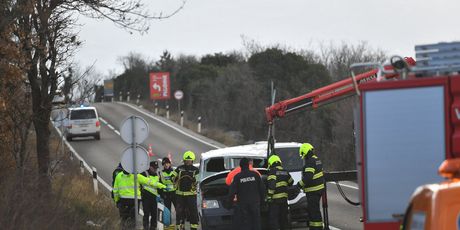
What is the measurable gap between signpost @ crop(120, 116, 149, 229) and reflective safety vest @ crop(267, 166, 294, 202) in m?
2.39

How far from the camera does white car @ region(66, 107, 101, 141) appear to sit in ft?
140

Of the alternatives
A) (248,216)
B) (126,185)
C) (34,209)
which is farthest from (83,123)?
(34,209)

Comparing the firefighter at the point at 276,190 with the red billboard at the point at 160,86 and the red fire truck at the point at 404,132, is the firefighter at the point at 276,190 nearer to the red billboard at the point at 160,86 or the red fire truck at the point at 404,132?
the red fire truck at the point at 404,132

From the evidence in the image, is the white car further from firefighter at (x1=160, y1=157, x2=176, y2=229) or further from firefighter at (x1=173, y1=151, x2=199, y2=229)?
firefighter at (x1=173, y1=151, x2=199, y2=229)

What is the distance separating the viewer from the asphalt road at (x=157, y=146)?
930 inches

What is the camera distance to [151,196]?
54.0 ft

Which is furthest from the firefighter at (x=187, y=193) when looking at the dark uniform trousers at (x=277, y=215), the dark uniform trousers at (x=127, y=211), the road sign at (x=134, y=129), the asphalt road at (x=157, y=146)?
the asphalt road at (x=157, y=146)

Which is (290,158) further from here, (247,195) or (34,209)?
(34,209)

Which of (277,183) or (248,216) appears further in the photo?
(277,183)

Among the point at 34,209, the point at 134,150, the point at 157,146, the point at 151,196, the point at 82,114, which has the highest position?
the point at 82,114

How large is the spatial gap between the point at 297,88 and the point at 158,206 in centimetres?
4114

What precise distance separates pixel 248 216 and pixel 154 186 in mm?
2667

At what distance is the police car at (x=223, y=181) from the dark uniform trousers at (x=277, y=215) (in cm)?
31

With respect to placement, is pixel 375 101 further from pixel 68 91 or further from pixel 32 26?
pixel 68 91
